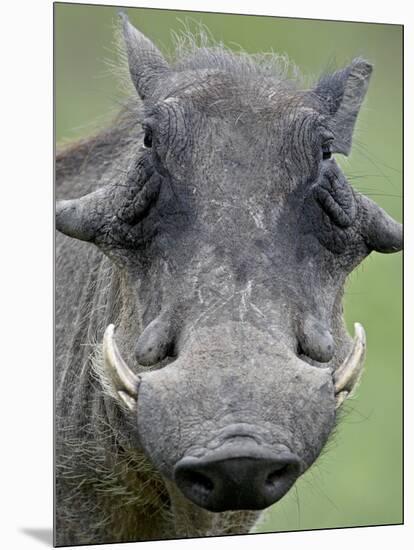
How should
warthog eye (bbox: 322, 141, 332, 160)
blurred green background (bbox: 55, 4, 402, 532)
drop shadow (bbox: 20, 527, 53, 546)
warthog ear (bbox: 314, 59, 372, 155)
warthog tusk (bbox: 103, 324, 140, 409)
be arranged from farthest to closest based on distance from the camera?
1. blurred green background (bbox: 55, 4, 402, 532)
2. drop shadow (bbox: 20, 527, 53, 546)
3. warthog ear (bbox: 314, 59, 372, 155)
4. warthog eye (bbox: 322, 141, 332, 160)
5. warthog tusk (bbox: 103, 324, 140, 409)

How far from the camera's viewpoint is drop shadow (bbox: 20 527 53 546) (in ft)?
12.5

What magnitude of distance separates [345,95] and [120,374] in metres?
1.17

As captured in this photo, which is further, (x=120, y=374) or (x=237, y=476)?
(x=120, y=374)

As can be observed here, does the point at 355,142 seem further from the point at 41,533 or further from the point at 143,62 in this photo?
the point at 41,533

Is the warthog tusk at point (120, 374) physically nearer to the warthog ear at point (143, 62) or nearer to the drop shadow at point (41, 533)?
the warthog ear at point (143, 62)

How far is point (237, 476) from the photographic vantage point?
109 inches

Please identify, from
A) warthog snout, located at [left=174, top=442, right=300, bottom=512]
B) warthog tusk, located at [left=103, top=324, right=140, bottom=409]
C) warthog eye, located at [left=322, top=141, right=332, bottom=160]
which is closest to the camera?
warthog snout, located at [left=174, top=442, right=300, bottom=512]

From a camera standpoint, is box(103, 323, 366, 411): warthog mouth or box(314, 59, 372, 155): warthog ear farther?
box(314, 59, 372, 155): warthog ear

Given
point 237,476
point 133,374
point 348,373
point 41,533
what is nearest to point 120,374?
point 133,374

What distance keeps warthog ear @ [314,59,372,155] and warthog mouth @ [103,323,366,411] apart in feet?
2.36

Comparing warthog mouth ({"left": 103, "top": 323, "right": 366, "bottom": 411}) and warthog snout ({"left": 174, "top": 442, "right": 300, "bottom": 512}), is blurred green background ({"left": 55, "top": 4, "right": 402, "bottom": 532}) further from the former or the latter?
warthog snout ({"left": 174, "top": 442, "right": 300, "bottom": 512})

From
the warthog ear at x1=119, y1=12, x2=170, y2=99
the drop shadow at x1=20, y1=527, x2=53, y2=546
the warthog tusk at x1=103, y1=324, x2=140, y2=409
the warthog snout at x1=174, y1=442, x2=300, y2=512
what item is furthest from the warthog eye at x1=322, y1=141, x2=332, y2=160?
the drop shadow at x1=20, y1=527, x2=53, y2=546

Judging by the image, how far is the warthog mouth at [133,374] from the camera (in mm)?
2967

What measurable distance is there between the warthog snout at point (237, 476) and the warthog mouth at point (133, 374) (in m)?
0.23
